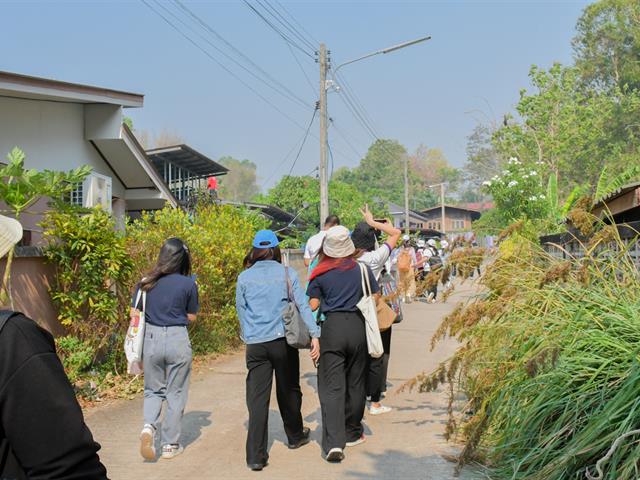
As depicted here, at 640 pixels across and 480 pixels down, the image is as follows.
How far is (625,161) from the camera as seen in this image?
4269 cm

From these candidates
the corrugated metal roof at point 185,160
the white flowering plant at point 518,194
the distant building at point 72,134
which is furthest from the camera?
the white flowering plant at point 518,194

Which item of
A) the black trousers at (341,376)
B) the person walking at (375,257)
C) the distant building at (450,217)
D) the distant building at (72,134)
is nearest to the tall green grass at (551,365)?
the black trousers at (341,376)

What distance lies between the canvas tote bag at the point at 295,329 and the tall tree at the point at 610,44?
164 ft

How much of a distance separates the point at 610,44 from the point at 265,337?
2196 inches

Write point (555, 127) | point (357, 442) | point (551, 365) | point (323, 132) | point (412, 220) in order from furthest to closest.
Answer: point (412, 220)
point (555, 127)
point (323, 132)
point (357, 442)
point (551, 365)

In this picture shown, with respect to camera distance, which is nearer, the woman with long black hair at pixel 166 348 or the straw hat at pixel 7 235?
the straw hat at pixel 7 235

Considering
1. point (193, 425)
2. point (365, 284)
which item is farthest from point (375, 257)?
point (193, 425)

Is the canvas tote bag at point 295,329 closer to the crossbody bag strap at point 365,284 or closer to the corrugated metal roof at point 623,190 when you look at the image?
the crossbody bag strap at point 365,284

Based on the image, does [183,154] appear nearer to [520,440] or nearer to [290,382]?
[290,382]

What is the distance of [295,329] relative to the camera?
629 cm

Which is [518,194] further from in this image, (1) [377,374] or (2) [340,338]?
(2) [340,338]

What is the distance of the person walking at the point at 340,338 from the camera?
644cm

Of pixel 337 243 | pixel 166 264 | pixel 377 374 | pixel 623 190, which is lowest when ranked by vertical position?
pixel 377 374

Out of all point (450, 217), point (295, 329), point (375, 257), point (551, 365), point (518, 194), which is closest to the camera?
point (551, 365)
